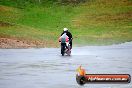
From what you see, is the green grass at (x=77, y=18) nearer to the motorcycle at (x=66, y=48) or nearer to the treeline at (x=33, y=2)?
the treeline at (x=33, y=2)

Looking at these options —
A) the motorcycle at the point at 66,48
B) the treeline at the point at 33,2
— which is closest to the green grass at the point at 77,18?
the treeline at the point at 33,2

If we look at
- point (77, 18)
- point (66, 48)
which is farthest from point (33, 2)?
point (66, 48)

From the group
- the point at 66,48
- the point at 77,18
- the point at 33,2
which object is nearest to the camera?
the point at 66,48

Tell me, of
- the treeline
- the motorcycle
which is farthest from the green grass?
the motorcycle

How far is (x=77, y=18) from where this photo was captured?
79.8m

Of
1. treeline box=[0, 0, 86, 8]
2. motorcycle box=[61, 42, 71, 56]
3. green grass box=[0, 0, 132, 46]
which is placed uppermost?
motorcycle box=[61, 42, 71, 56]

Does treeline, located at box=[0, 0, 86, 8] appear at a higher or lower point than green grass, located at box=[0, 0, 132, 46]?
higher

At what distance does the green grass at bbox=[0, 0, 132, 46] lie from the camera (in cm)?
6379

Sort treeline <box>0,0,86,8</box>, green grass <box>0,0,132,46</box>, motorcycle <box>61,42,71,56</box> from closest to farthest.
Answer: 1. motorcycle <box>61,42,71,56</box>
2. green grass <box>0,0,132,46</box>
3. treeline <box>0,0,86,8</box>

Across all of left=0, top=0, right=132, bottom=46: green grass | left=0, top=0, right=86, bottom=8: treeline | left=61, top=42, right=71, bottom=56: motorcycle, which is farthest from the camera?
left=0, top=0, right=86, bottom=8: treeline

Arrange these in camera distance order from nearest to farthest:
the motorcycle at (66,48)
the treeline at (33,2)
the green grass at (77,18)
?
the motorcycle at (66,48) → the green grass at (77,18) → the treeline at (33,2)

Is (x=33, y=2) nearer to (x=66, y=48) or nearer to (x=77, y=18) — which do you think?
(x=77, y=18)

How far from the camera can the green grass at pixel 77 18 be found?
2511 inches

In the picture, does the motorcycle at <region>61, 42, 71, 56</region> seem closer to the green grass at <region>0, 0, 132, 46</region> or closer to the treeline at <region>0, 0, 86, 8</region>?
the green grass at <region>0, 0, 132, 46</region>
